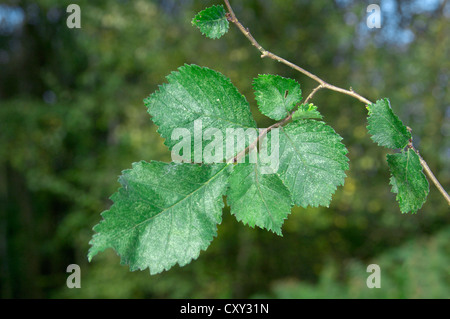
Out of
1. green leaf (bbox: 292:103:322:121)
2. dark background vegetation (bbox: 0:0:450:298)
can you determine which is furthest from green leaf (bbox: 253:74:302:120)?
dark background vegetation (bbox: 0:0:450:298)

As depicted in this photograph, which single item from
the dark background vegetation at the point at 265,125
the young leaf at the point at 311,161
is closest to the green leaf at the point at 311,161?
the young leaf at the point at 311,161

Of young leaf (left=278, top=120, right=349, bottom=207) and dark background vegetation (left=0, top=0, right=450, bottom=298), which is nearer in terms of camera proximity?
young leaf (left=278, top=120, right=349, bottom=207)

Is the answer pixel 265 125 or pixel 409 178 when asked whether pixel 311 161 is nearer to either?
pixel 409 178

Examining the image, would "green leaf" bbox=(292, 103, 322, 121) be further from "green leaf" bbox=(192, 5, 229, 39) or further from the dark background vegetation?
the dark background vegetation

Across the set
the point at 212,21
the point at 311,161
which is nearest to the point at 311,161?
the point at 311,161

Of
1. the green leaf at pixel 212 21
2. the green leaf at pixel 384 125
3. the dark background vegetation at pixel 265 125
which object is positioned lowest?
the green leaf at pixel 384 125

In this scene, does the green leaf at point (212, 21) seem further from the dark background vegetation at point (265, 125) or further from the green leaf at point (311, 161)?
the dark background vegetation at point (265, 125)
